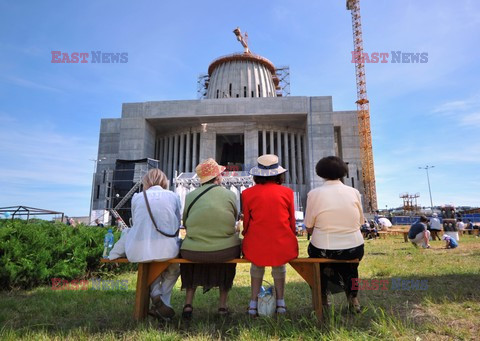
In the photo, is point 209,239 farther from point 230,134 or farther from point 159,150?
point 159,150

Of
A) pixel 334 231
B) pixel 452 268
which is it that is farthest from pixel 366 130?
pixel 334 231

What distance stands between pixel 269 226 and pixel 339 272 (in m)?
1.05

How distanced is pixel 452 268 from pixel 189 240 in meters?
5.71

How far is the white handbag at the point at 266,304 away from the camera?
3283 mm

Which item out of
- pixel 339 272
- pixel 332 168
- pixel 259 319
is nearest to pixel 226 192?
pixel 332 168

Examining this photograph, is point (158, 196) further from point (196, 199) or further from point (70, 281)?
point (70, 281)

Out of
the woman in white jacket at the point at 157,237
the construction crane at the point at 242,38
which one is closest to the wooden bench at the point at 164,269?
the woman in white jacket at the point at 157,237

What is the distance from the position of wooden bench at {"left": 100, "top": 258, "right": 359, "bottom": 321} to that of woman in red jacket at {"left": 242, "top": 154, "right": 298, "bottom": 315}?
0.52 ft

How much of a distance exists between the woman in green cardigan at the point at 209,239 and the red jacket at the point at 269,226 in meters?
0.19

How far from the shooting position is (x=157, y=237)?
3391 millimetres

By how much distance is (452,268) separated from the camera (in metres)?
6.04

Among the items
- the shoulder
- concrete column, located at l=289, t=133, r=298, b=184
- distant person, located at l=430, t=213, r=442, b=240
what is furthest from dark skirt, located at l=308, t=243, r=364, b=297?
concrete column, located at l=289, t=133, r=298, b=184

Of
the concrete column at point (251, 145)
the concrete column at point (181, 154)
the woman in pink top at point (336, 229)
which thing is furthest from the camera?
the concrete column at point (181, 154)

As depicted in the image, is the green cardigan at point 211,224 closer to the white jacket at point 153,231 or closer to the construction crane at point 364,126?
the white jacket at point 153,231
